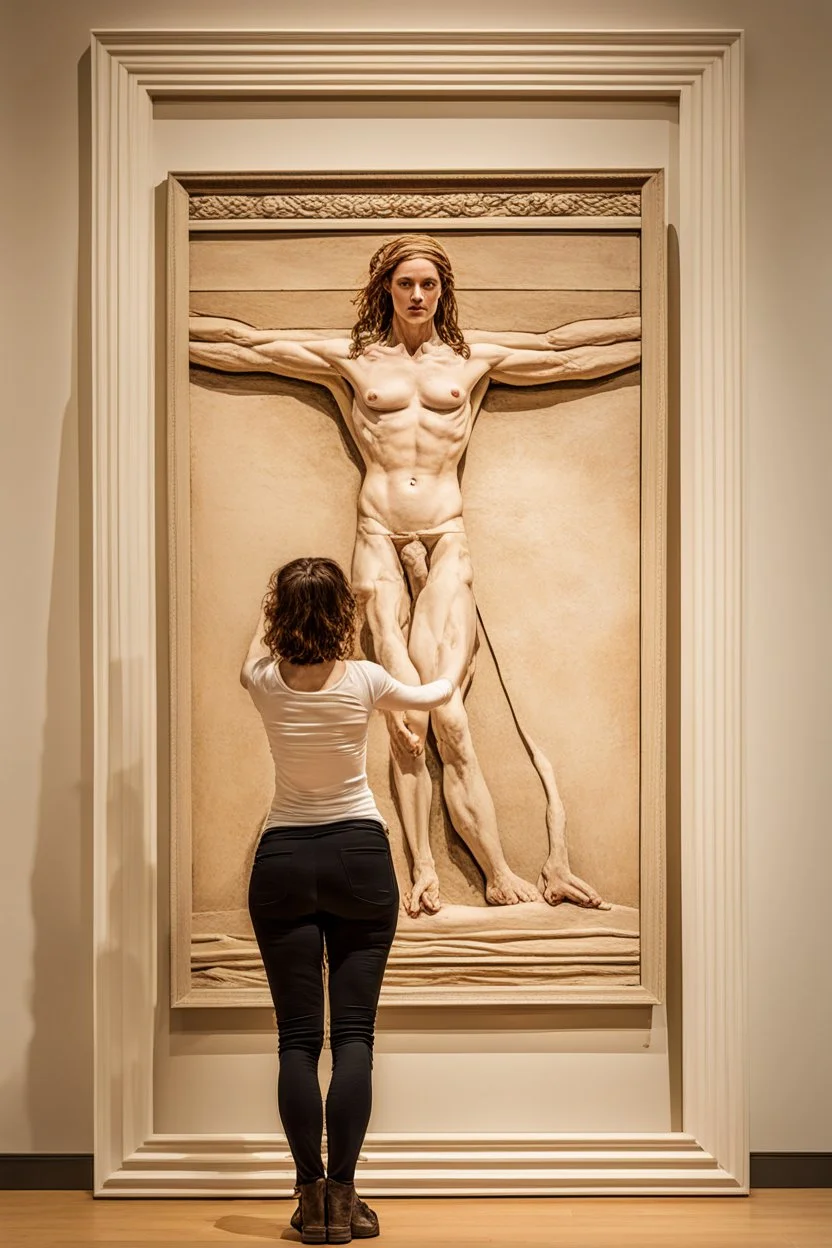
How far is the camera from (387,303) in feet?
9.89

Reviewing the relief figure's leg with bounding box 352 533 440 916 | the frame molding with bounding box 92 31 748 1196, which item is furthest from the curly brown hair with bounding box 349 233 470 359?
the relief figure's leg with bounding box 352 533 440 916

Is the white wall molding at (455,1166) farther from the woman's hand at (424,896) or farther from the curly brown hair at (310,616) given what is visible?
the curly brown hair at (310,616)

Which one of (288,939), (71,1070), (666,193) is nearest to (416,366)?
(666,193)

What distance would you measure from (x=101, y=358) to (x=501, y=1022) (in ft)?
6.65

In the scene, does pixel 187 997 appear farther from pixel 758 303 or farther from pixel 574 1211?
pixel 758 303

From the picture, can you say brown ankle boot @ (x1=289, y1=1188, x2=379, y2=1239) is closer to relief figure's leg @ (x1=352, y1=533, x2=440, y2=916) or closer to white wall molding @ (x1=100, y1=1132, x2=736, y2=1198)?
white wall molding @ (x1=100, y1=1132, x2=736, y2=1198)

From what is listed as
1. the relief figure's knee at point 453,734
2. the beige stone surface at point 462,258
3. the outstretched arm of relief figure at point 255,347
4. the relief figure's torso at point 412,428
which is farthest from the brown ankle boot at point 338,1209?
the beige stone surface at point 462,258

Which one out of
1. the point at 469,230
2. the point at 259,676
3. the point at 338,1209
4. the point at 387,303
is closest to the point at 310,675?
the point at 259,676

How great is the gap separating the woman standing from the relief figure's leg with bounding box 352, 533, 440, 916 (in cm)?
41

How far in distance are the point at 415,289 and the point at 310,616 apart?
1.02 meters

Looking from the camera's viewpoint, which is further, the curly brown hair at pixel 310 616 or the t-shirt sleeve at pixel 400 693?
the t-shirt sleeve at pixel 400 693

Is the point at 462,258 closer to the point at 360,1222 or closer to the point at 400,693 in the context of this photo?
the point at 400,693

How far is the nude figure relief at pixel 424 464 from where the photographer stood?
2.99 meters

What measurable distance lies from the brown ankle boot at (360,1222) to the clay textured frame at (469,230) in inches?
19.8
